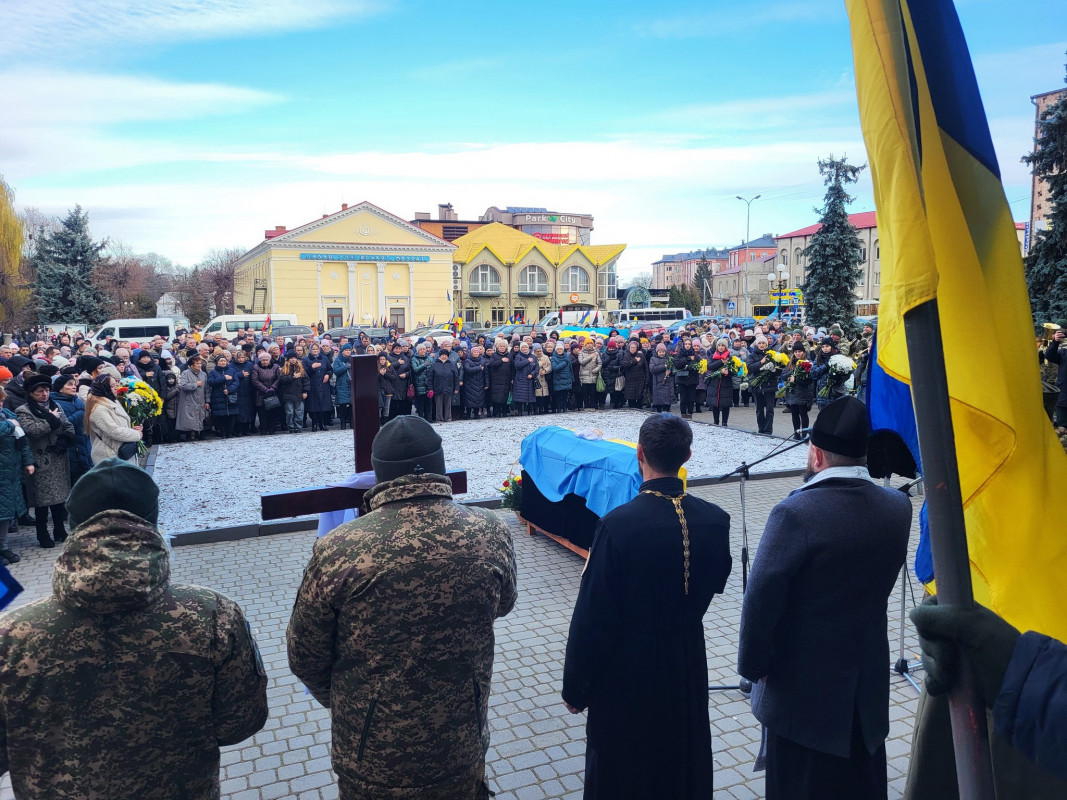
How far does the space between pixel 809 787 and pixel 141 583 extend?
263 centimetres

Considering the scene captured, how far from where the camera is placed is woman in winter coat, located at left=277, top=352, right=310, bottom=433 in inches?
637

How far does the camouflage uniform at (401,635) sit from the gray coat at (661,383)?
1570cm

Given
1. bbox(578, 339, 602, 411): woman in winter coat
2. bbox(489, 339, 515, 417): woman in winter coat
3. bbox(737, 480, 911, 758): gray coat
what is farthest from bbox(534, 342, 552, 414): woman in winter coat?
bbox(737, 480, 911, 758): gray coat

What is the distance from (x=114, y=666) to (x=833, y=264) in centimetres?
3746

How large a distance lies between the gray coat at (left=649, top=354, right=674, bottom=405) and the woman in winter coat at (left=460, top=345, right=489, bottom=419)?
3929mm

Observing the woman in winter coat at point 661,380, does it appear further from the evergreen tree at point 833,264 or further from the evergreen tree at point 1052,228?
the evergreen tree at point 833,264

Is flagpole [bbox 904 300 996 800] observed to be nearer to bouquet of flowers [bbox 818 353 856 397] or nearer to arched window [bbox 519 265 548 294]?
bouquet of flowers [bbox 818 353 856 397]

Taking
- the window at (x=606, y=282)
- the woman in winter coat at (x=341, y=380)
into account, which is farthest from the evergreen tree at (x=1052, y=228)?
the window at (x=606, y=282)

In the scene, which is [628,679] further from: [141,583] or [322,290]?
[322,290]

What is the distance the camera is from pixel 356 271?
2265 inches

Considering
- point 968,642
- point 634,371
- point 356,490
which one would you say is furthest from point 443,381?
point 968,642

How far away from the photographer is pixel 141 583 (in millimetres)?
2260

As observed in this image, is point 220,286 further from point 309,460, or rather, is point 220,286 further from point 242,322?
point 309,460

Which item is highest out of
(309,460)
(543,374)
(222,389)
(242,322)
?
(242,322)
